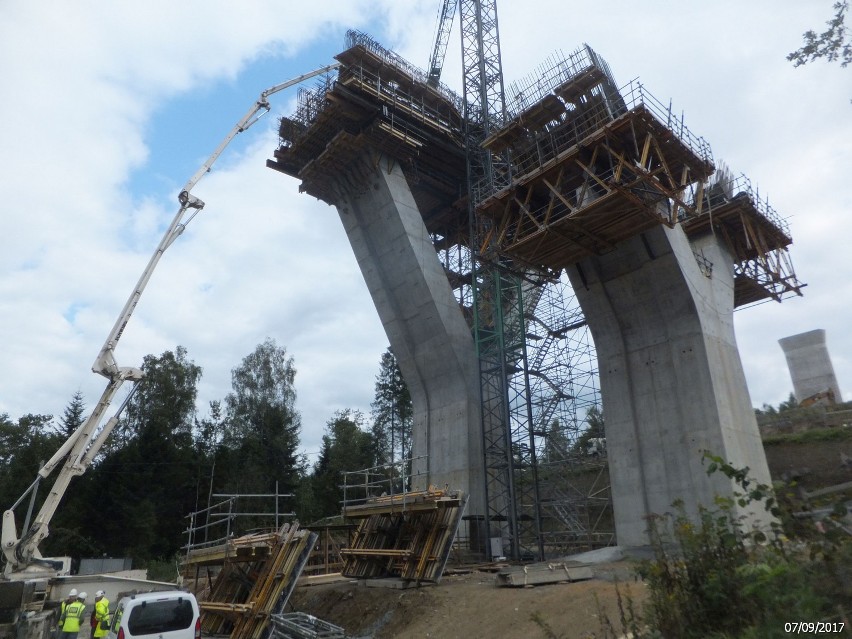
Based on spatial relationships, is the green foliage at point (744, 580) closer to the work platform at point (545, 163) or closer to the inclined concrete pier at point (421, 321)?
the work platform at point (545, 163)

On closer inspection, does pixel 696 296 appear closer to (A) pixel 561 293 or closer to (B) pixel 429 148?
(A) pixel 561 293

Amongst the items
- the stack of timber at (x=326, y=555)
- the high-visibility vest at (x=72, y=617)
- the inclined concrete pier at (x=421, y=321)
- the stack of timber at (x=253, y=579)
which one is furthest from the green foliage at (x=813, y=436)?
the high-visibility vest at (x=72, y=617)

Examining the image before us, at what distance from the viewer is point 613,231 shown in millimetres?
19062

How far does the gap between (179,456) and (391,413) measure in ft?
60.4

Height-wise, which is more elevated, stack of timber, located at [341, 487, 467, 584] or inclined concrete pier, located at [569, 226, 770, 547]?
inclined concrete pier, located at [569, 226, 770, 547]

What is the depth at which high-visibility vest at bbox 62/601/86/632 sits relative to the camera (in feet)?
39.2

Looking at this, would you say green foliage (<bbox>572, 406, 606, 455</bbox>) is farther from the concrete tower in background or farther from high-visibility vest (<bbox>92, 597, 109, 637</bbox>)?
high-visibility vest (<bbox>92, 597, 109, 637</bbox>)

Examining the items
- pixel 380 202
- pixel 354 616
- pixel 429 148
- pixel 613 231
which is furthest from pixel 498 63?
pixel 354 616

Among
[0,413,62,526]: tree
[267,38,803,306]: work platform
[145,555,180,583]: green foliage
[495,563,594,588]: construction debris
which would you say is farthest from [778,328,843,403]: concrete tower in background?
[0,413,62,526]: tree

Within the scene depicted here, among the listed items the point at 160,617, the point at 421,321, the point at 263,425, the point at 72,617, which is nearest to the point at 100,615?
the point at 72,617

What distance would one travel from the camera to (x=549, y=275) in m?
22.0

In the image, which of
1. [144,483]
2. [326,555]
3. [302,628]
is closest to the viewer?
[302,628]

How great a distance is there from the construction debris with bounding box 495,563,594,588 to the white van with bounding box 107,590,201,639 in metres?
6.83

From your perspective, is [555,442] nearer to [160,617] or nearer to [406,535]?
[406,535]
